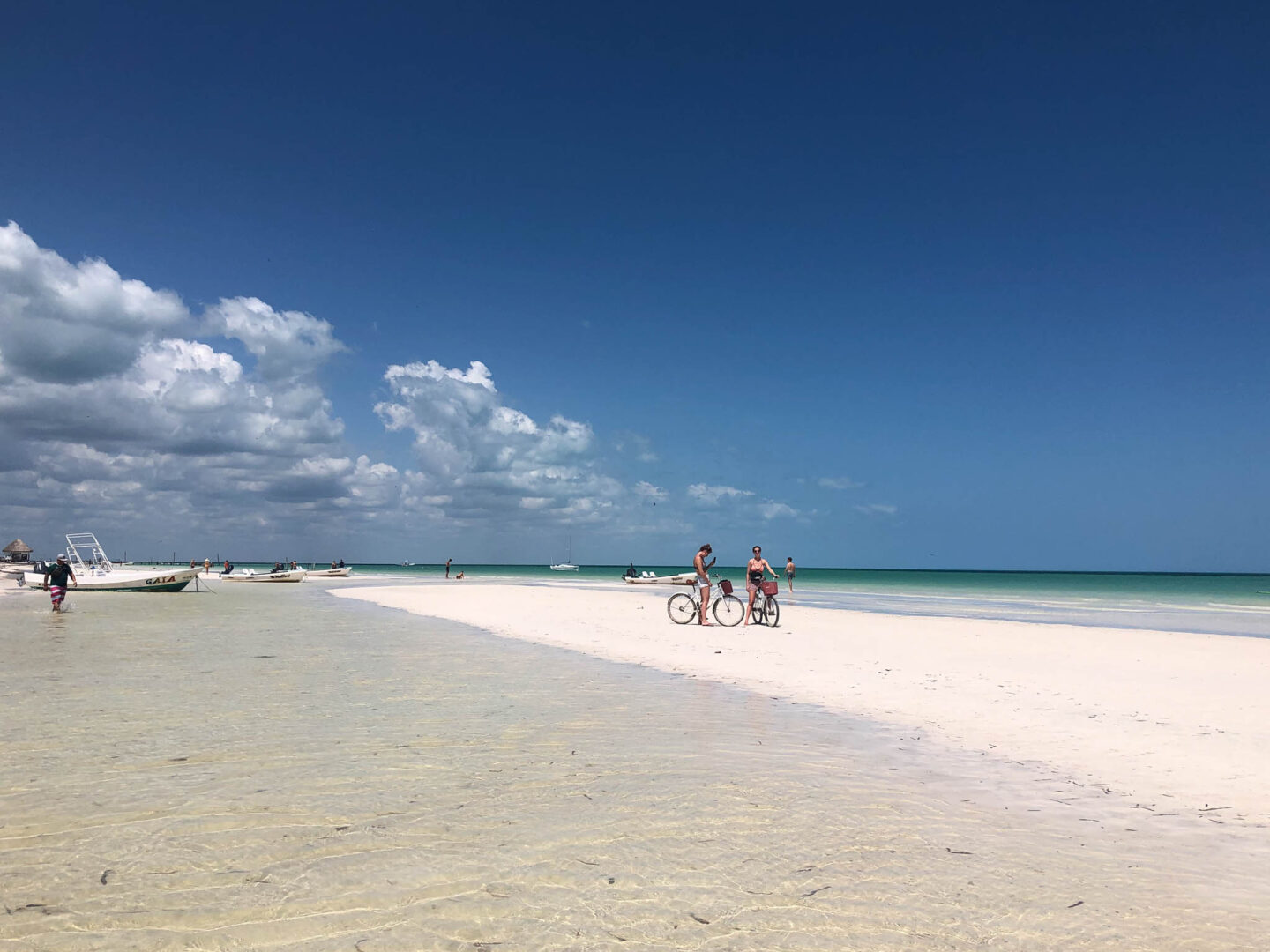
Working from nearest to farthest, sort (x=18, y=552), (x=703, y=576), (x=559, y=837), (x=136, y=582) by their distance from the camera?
(x=559, y=837) → (x=703, y=576) → (x=136, y=582) → (x=18, y=552)

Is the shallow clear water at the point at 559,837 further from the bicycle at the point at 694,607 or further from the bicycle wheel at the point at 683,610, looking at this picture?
the bicycle wheel at the point at 683,610

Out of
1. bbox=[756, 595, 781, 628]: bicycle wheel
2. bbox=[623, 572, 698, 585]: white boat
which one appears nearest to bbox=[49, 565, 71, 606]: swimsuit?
bbox=[756, 595, 781, 628]: bicycle wheel

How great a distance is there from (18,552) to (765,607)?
147568 mm

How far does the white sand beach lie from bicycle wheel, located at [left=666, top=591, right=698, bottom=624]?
66 cm

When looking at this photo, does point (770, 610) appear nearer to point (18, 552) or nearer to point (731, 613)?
point (731, 613)

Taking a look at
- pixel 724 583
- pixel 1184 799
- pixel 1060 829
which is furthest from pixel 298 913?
pixel 724 583

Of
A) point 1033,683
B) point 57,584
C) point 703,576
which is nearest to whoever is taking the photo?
point 1033,683

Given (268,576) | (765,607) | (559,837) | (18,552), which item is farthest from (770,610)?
(18,552)

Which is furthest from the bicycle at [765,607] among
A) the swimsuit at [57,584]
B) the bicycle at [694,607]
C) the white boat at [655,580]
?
the white boat at [655,580]

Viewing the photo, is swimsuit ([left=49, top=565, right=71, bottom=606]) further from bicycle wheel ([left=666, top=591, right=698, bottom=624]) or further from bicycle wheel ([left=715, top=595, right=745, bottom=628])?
bicycle wheel ([left=715, top=595, right=745, bottom=628])

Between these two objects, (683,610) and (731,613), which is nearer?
(683,610)

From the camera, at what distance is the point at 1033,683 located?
1513cm

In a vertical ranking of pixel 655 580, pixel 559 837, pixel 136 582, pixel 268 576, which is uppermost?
pixel 559 837

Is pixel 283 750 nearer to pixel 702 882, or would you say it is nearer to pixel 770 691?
pixel 702 882
